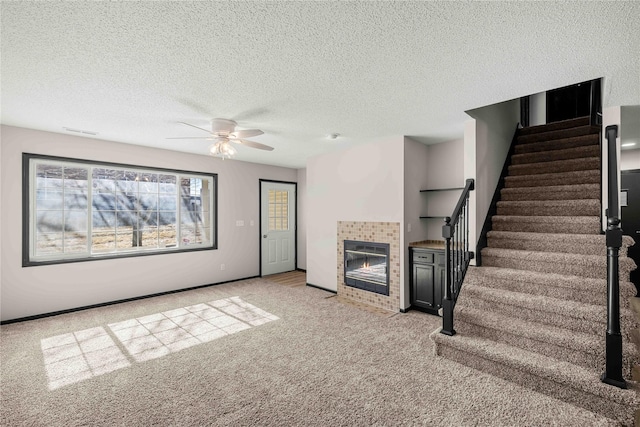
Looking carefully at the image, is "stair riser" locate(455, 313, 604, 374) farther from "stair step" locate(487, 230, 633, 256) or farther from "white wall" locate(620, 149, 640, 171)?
"white wall" locate(620, 149, 640, 171)

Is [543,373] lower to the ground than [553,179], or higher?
lower

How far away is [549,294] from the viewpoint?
9.01 feet

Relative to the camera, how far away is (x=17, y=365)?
2719 mm

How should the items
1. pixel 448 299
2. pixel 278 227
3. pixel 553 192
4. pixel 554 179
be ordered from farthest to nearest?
pixel 278 227 → pixel 554 179 → pixel 553 192 → pixel 448 299

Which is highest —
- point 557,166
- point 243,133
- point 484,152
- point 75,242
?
point 243,133

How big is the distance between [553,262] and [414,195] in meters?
1.87

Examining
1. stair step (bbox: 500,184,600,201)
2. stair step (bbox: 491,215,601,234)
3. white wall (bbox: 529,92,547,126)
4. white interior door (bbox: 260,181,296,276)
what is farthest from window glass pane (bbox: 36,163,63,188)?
white wall (bbox: 529,92,547,126)

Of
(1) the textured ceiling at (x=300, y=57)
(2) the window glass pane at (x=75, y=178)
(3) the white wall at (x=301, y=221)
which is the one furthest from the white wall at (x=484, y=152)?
(2) the window glass pane at (x=75, y=178)

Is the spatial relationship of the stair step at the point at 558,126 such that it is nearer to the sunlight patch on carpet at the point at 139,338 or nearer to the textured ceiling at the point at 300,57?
the textured ceiling at the point at 300,57

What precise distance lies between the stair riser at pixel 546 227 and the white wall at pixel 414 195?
102 cm

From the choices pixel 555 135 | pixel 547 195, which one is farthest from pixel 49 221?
pixel 555 135

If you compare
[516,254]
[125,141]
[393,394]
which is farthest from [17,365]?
[516,254]

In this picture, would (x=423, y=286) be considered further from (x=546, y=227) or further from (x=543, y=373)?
(x=543, y=373)

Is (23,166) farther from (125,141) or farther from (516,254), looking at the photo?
(516,254)
